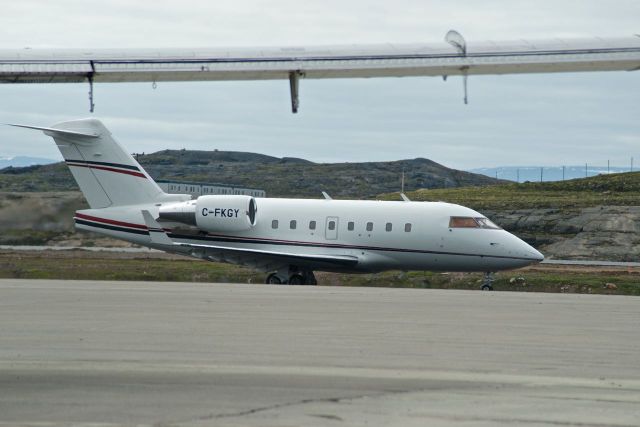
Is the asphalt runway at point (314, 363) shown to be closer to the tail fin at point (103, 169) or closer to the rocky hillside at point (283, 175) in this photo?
the tail fin at point (103, 169)

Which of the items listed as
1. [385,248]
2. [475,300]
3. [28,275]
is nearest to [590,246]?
[385,248]

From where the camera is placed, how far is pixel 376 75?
10.2 m

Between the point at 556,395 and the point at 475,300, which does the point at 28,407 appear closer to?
the point at 556,395

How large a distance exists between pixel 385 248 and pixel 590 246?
22.6 metres

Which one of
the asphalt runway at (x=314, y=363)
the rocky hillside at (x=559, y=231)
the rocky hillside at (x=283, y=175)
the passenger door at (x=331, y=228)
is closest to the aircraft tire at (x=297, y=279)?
the passenger door at (x=331, y=228)

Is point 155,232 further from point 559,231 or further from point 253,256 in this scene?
point 559,231

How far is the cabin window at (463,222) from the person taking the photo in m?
29.0

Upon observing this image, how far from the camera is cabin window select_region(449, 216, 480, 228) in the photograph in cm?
2898

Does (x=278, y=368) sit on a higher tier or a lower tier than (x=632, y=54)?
lower

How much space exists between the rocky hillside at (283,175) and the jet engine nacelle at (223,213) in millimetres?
54533

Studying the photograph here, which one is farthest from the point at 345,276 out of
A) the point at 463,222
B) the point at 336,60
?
the point at 336,60

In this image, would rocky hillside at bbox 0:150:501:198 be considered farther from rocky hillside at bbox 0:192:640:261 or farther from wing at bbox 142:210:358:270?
wing at bbox 142:210:358:270

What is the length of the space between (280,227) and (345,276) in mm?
6194

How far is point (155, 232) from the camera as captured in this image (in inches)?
1184
